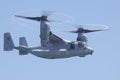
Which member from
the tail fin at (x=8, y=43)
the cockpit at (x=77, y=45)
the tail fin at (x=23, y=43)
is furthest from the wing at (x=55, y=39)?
the tail fin at (x=8, y=43)

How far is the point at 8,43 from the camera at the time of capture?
136 m

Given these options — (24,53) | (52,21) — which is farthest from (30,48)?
(52,21)

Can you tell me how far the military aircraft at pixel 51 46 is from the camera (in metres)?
123

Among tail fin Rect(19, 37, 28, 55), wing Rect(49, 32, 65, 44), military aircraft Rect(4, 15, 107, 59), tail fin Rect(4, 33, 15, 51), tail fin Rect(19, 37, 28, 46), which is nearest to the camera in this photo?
military aircraft Rect(4, 15, 107, 59)

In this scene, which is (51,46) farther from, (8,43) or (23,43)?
(23,43)

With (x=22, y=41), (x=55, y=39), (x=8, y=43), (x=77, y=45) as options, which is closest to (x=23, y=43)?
(x=22, y=41)

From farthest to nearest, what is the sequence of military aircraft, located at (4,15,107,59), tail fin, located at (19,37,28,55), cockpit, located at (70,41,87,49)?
cockpit, located at (70,41,87,49), tail fin, located at (19,37,28,55), military aircraft, located at (4,15,107,59)

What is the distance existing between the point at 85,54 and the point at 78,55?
226 centimetres

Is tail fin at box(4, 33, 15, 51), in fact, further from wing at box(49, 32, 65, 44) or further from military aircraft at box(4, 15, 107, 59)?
wing at box(49, 32, 65, 44)

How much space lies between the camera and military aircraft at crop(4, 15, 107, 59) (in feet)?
405

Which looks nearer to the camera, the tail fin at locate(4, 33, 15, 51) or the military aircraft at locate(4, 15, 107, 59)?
the military aircraft at locate(4, 15, 107, 59)

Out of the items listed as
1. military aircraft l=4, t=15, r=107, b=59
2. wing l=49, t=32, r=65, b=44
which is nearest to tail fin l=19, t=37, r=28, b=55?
military aircraft l=4, t=15, r=107, b=59

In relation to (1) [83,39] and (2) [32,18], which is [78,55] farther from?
(2) [32,18]

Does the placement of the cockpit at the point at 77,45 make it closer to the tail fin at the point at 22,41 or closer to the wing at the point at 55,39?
the wing at the point at 55,39
